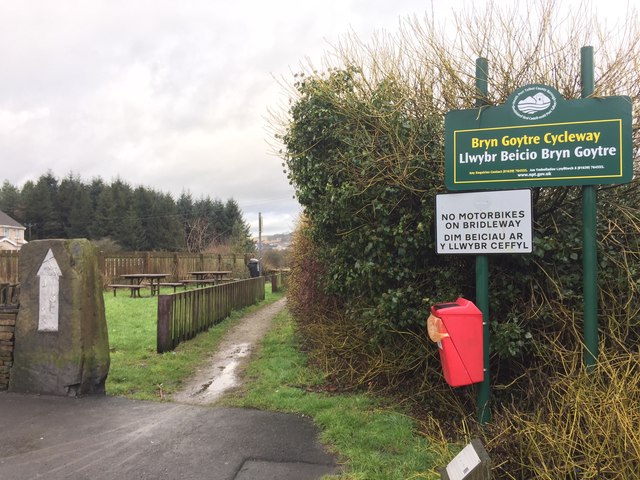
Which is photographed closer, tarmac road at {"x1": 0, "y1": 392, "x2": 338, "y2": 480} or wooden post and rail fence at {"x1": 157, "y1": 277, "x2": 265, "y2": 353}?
tarmac road at {"x1": 0, "y1": 392, "x2": 338, "y2": 480}

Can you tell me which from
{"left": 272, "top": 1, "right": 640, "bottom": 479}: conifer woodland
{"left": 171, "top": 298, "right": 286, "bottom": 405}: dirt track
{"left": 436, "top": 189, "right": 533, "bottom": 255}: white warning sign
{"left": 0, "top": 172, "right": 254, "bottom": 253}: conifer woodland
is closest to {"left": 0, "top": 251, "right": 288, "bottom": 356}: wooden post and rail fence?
{"left": 171, "top": 298, "right": 286, "bottom": 405}: dirt track

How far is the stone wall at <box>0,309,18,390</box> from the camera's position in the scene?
5.11 m

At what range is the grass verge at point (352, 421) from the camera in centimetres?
331

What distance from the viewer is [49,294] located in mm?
4969

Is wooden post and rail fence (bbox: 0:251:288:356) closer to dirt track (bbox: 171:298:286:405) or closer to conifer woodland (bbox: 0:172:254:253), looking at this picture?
dirt track (bbox: 171:298:286:405)

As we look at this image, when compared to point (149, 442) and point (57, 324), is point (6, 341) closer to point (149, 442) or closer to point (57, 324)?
point (57, 324)

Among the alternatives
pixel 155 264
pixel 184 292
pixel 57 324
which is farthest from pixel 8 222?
pixel 57 324

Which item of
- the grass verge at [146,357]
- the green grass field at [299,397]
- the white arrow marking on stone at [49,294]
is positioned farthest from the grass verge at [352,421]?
the white arrow marking on stone at [49,294]

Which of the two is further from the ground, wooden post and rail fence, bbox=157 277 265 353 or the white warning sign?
the white warning sign

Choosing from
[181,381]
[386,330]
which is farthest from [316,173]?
[181,381]

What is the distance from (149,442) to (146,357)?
362 centimetres

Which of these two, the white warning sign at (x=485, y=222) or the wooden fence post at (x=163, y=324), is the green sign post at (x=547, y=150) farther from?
the wooden fence post at (x=163, y=324)

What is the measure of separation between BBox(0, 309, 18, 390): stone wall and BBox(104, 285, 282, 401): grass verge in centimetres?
104

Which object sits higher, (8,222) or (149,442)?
(8,222)
